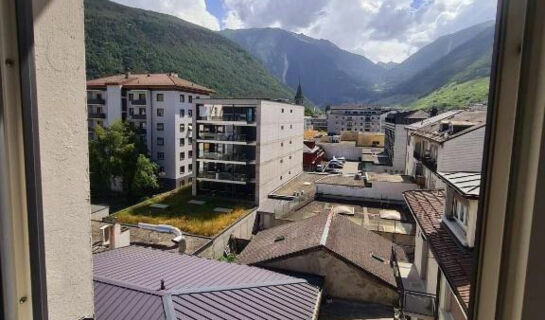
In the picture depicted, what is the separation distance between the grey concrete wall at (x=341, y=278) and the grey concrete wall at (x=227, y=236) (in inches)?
253

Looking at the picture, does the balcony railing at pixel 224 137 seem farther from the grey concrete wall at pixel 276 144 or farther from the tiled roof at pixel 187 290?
the tiled roof at pixel 187 290

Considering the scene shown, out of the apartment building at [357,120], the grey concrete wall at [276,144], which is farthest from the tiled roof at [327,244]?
the apartment building at [357,120]

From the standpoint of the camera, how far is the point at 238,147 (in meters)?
23.9

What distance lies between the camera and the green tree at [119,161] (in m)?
24.1

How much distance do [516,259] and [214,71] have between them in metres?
86.6

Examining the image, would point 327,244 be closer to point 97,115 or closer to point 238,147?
point 238,147

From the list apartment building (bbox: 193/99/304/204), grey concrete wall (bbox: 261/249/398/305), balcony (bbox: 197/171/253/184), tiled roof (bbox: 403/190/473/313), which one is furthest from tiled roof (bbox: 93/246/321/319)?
apartment building (bbox: 193/99/304/204)

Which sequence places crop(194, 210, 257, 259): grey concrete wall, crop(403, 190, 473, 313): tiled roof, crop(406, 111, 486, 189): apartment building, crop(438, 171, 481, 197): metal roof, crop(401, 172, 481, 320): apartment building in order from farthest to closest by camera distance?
crop(194, 210, 257, 259): grey concrete wall
crop(406, 111, 486, 189): apartment building
crop(438, 171, 481, 197): metal roof
crop(401, 172, 481, 320): apartment building
crop(403, 190, 473, 313): tiled roof

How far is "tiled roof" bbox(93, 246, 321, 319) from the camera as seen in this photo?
18.2 feet

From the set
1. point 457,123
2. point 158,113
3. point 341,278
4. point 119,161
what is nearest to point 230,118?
point 119,161

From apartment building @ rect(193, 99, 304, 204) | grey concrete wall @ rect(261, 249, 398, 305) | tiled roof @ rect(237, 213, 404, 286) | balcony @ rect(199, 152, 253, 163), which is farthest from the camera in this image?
balcony @ rect(199, 152, 253, 163)

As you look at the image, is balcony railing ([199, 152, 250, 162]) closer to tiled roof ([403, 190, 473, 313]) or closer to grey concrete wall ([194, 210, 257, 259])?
grey concrete wall ([194, 210, 257, 259])

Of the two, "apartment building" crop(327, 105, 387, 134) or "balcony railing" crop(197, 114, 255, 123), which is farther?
"apartment building" crop(327, 105, 387, 134)

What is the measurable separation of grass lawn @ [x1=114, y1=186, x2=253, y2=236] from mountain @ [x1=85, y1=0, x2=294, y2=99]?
116ft
